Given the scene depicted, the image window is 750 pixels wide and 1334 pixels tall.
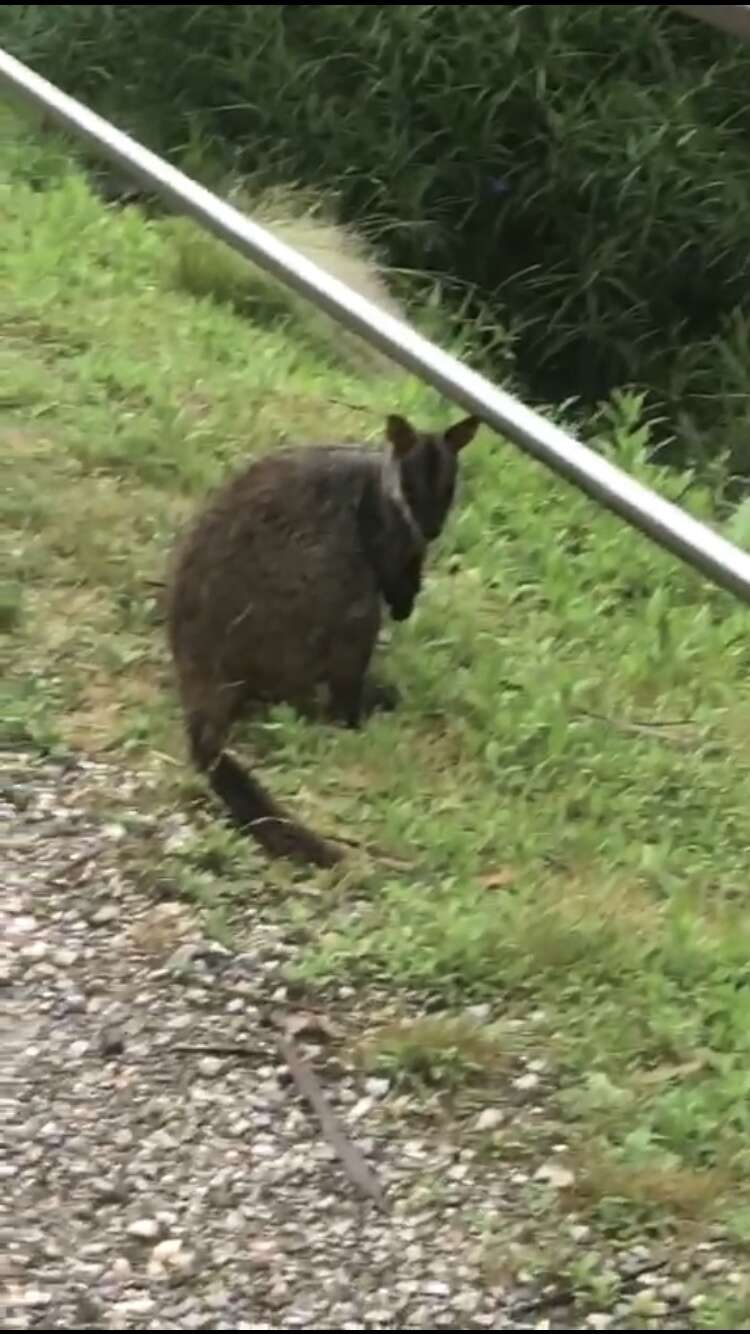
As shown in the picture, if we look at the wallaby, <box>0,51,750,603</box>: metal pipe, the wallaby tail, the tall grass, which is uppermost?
<box>0,51,750,603</box>: metal pipe

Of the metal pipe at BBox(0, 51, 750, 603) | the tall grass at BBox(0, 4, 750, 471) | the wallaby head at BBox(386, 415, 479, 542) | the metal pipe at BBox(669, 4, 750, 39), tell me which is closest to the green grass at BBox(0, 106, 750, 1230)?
the wallaby head at BBox(386, 415, 479, 542)

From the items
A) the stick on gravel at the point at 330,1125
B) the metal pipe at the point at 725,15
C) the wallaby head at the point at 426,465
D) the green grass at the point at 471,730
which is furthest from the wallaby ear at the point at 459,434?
the stick on gravel at the point at 330,1125

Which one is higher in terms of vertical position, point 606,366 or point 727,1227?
point 727,1227

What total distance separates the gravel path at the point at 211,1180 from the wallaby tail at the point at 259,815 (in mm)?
112

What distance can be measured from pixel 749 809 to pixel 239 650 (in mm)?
591

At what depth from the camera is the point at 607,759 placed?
2193 millimetres

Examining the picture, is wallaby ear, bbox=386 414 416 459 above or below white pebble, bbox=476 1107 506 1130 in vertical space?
above

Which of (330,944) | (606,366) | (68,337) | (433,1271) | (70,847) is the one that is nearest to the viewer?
(433,1271)

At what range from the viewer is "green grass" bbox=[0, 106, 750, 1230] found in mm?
1822

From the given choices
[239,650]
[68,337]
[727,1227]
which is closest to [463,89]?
[68,337]

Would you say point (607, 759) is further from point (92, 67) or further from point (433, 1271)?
point (92, 67)

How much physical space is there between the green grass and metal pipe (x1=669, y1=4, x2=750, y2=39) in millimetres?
800

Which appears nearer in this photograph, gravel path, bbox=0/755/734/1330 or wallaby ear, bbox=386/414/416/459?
gravel path, bbox=0/755/734/1330

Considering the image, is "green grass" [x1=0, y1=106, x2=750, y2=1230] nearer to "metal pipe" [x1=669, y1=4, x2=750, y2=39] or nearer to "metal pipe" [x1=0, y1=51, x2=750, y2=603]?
"metal pipe" [x1=0, y1=51, x2=750, y2=603]
